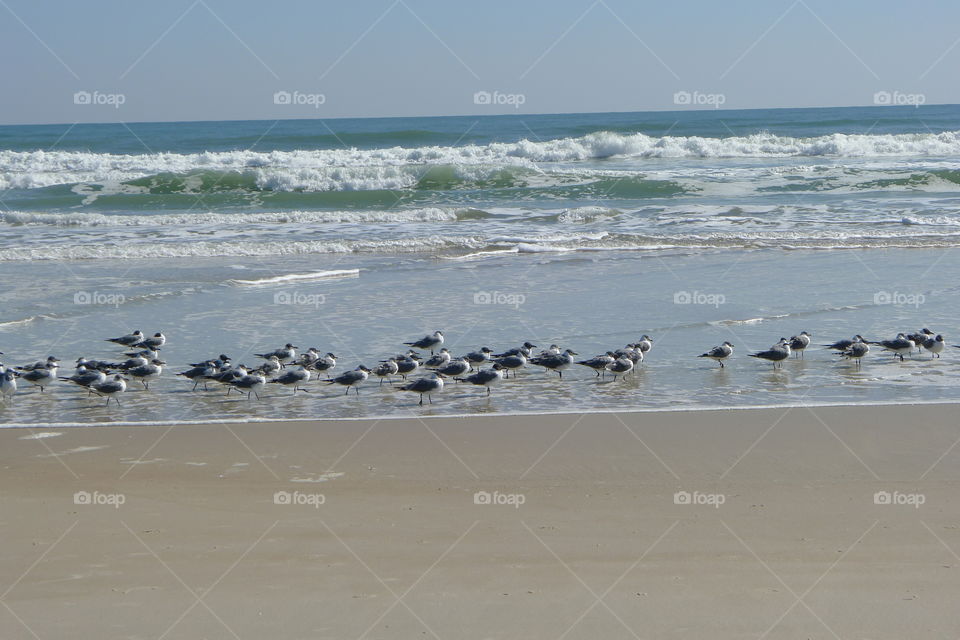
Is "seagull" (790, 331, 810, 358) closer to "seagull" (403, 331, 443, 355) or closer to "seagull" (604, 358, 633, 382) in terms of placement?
"seagull" (604, 358, 633, 382)

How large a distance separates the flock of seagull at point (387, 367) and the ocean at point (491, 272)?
173mm

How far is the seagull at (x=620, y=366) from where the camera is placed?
1024 cm

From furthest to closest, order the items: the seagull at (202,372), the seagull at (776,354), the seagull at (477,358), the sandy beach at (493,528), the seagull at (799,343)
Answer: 1. the seagull at (799,343)
2. the seagull at (477,358)
3. the seagull at (776,354)
4. the seagull at (202,372)
5. the sandy beach at (493,528)

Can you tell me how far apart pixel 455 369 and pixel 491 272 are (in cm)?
785

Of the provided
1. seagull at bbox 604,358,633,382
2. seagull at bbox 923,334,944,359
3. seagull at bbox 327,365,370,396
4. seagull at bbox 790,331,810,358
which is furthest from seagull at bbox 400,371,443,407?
seagull at bbox 923,334,944,359

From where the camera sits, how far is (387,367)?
34.2 feet

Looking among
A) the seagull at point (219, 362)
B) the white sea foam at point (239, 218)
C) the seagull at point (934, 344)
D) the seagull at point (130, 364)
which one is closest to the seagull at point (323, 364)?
the seagull at point (219, 362)

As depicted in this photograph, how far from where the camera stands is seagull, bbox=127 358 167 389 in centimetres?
1034

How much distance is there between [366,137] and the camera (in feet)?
177

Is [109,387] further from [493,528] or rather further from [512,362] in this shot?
[493,528]

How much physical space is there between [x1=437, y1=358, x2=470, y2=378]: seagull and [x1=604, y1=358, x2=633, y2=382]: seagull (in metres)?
1.43

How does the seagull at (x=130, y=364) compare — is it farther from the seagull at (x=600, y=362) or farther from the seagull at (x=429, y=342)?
the seagull at (x=600, y=362)

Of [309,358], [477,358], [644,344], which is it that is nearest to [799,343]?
[644,344]

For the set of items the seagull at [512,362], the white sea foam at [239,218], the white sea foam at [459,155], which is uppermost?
the white sea foam at [459,155]
